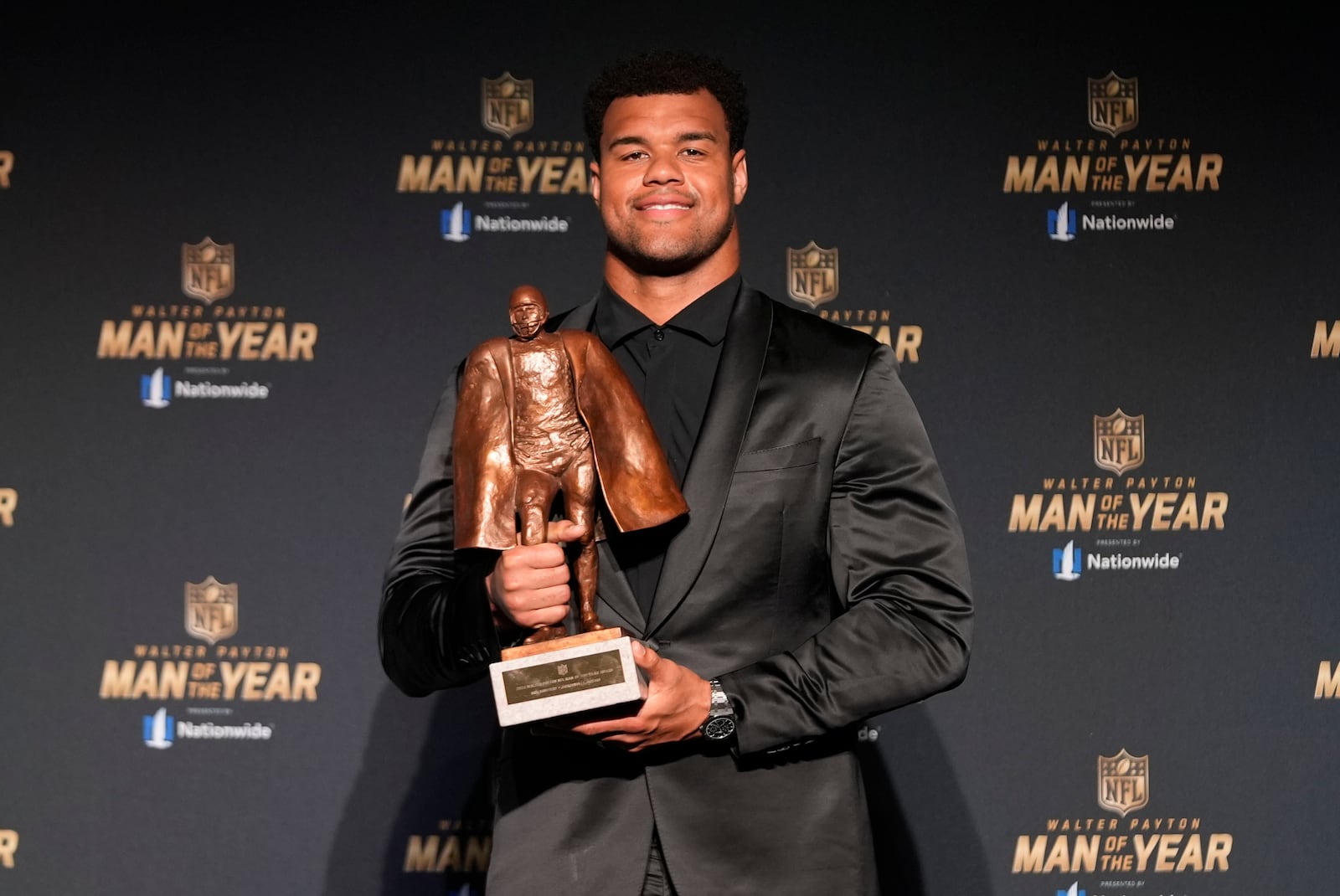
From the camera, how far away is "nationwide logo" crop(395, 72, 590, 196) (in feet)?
9.69

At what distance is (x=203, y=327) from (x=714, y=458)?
177cm

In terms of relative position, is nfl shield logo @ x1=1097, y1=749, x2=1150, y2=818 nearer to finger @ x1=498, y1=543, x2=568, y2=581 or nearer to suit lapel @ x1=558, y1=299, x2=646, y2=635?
suit lapel @ x1=558, y1=299, x2=646, y2=635

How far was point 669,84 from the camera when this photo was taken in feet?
5.75

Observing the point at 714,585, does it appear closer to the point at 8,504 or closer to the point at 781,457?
the point at 781,457

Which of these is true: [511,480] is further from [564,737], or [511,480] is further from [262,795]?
[262,795]

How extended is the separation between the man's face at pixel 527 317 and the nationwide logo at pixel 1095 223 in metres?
1.70

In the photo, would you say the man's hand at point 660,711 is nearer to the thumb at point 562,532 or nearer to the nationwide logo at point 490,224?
the thumb at point 562,532

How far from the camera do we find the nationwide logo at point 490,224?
Result: 2.95m

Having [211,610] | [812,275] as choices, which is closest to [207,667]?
[211,610]

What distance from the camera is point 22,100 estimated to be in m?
3.02

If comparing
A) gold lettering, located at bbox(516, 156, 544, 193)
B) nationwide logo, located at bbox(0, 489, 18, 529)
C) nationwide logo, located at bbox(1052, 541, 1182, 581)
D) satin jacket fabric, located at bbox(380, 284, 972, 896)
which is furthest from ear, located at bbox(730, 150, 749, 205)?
nationwide logo, located at bbox(0, 489, 18, 529)

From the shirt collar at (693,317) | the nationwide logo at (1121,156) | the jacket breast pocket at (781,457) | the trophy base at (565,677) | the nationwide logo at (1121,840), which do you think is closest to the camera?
the trophy base at (565,677)

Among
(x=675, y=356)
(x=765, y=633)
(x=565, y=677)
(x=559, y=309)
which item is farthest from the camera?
(x=559, y=309)

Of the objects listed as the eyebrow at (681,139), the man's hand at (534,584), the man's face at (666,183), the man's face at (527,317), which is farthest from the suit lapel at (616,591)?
the eyebrow at (681,139)
